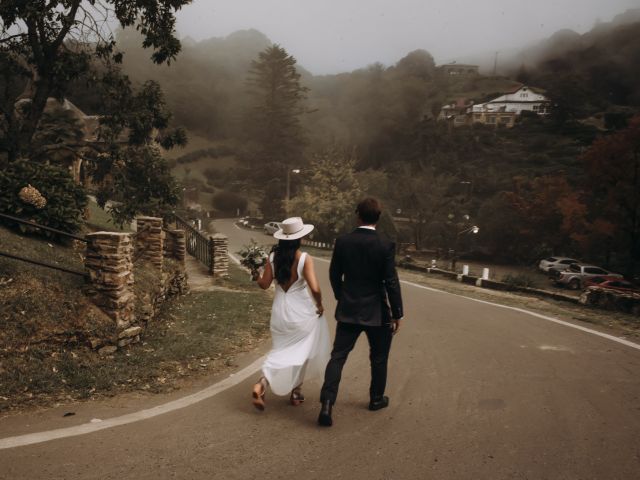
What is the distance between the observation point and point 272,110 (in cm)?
7056

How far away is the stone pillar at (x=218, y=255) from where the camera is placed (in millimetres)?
15039

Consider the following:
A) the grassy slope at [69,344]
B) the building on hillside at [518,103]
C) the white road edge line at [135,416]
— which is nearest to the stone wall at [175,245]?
the grassy slope at [69,344]

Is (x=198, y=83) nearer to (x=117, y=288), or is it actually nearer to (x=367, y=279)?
(x=117, y=288)

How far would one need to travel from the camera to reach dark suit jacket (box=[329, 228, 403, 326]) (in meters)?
4.35

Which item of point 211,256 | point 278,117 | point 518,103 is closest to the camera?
point 211,256

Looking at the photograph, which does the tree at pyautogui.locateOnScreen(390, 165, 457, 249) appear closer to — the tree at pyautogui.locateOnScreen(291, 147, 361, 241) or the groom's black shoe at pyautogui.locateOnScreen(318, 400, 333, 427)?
the tree at pyautogui.locateOnScreen(291, 147, 361, 241)

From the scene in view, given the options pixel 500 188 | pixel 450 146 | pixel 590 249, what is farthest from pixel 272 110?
pixel 590 249

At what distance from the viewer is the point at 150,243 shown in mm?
9734

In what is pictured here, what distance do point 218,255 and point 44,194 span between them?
288 inches

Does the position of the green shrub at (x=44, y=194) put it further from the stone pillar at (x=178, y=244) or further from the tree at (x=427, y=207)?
the tree at (x=427, y=207)

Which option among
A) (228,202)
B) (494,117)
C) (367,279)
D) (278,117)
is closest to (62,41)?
(367,279)

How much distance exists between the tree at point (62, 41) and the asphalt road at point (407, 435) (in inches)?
393

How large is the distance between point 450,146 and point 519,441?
7123cm

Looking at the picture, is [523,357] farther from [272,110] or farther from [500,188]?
[272,110]
